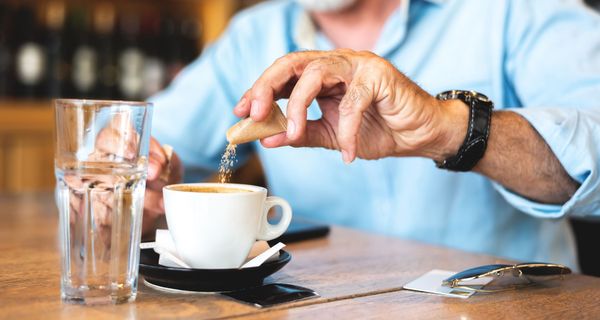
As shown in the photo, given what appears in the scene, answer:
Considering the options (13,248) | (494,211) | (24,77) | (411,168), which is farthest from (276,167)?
(24,77)

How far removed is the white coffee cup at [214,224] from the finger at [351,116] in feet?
0.38

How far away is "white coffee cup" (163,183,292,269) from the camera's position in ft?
2.36

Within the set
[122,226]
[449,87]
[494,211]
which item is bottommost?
[494,211]

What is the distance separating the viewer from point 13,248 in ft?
3.21

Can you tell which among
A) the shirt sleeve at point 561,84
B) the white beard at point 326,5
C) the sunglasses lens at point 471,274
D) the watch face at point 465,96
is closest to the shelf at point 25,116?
the white beard at point 326,5

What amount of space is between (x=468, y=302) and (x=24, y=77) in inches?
85.7

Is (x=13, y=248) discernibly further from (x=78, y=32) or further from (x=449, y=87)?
(x=78, y=32)

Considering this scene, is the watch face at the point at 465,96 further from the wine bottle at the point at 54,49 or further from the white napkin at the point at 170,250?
the wine bottle at the point at 54,49

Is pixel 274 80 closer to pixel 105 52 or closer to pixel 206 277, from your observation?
pixel 206 277

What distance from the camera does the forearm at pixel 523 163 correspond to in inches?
Answer: 39.6

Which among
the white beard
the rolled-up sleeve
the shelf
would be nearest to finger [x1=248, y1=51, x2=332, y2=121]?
the rolled-up sleeve

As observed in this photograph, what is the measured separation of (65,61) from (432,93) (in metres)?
1.66

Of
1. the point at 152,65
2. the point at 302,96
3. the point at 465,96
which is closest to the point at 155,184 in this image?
the point at 302,96

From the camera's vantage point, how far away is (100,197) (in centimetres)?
69
